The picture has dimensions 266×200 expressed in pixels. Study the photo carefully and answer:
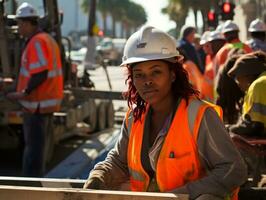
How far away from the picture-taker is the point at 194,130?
304 centimetres

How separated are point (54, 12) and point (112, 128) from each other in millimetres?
3451

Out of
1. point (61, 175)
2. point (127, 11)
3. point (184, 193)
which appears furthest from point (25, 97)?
point (127, 11)

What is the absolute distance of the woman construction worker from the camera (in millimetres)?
3014

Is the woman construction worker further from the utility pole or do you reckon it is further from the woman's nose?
the utility pole

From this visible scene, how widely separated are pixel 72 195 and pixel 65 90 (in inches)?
301

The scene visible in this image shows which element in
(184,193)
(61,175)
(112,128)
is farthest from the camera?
(112,128)

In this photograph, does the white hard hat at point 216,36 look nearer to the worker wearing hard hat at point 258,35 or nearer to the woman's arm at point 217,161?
the worker wearing hard hat at point 258,35

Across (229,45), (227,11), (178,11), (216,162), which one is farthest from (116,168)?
(178,11)

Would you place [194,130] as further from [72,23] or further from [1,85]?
[72,23]

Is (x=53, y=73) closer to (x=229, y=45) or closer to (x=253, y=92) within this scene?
(x=229, y=45)

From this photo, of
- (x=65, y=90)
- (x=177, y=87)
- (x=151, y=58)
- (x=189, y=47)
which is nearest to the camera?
(x=151, y=58)

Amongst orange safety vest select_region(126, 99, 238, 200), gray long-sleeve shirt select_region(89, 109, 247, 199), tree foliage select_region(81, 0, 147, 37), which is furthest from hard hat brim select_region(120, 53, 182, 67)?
tree foliage select_region(81, 0, 147, 37)

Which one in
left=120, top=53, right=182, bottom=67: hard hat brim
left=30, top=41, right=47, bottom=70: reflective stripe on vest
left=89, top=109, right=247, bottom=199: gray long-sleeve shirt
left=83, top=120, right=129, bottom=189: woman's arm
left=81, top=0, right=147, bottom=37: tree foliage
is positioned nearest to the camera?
left=89, top=109, right=247, bottom=199: gray long-sleeve shirt

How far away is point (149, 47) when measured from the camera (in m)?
3.19
